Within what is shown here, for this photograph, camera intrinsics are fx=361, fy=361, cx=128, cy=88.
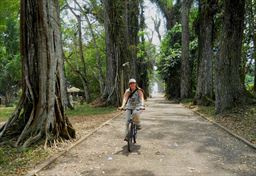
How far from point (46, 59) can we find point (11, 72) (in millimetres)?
43889

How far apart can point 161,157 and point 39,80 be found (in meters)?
3.82

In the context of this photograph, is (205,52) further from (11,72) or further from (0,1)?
(11,72)

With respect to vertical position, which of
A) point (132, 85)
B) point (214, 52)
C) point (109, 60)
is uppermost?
point (214, 52)

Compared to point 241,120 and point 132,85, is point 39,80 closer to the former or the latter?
point 132,85

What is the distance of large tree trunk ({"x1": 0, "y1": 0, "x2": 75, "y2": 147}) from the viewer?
9328 mm

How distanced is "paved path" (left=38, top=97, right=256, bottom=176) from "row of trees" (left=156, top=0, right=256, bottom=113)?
5.21 m

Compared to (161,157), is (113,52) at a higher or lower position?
higher

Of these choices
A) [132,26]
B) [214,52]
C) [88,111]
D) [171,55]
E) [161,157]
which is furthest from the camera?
[171,55]

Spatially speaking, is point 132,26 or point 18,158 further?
point 132,26

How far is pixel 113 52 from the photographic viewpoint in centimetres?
2486

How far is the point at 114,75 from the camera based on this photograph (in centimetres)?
2469

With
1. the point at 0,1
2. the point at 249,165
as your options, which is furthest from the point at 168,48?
the point at 249,165

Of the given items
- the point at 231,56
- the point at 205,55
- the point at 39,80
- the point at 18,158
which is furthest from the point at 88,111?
the point at 18,158

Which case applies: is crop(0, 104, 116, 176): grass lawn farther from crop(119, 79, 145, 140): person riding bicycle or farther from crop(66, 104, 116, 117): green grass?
crop(66, 104, 116, 117): green grass
